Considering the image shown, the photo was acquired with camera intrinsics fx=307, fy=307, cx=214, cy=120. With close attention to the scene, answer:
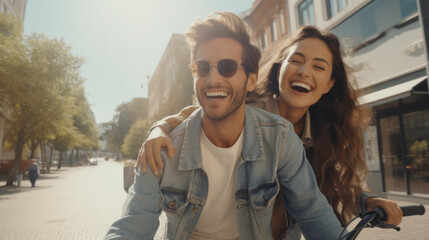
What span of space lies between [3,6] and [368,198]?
104 feet

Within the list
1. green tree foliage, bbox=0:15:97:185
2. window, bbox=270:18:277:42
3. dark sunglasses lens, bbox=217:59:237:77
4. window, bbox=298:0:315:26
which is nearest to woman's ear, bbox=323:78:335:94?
dark sunglasses lens, bbox=217:59:237:77

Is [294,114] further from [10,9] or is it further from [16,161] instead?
[10,9]

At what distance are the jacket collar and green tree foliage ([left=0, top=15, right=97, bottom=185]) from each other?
16.5m

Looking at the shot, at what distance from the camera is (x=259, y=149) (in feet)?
6.51

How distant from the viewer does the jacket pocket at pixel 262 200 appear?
1.94m

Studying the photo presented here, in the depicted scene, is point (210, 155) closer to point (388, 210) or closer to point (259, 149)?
point (259, 149)

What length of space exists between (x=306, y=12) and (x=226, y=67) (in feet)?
49.9

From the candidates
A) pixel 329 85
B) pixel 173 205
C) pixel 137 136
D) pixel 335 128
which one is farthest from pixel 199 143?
pixel 137 136

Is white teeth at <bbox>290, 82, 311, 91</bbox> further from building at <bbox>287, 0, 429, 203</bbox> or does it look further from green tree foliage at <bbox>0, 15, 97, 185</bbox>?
green tree foliage at <bbox>0, 15, 97, 185</bbox>

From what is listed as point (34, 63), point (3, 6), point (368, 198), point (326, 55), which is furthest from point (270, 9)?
point (3, 6)

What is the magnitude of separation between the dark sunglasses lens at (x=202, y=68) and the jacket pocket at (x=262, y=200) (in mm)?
814

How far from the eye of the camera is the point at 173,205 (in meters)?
1.91

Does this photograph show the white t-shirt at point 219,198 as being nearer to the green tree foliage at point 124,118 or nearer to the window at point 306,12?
the window at point 306,12

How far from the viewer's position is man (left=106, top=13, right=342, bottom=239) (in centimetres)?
189
